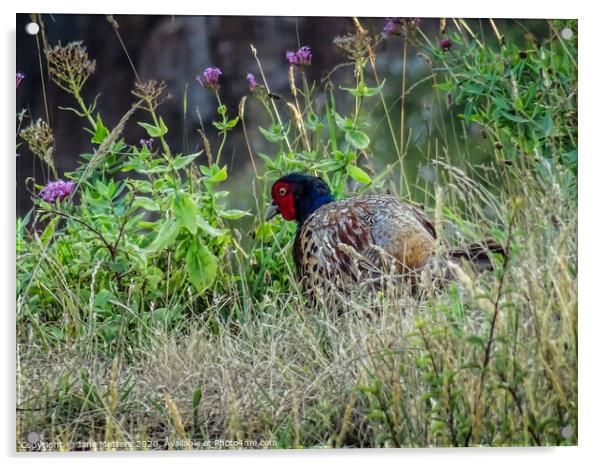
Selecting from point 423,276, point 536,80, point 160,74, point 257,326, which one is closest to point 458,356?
point 423,276

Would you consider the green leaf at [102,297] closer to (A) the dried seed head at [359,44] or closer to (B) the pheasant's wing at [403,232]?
(B) the pheasant's wing at [403,232]

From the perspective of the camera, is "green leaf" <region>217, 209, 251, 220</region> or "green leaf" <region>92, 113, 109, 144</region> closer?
"green leaf" <region>92, 113, 109, 144</region>

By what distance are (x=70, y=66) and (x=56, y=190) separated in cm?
41

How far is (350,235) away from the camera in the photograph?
167 inches

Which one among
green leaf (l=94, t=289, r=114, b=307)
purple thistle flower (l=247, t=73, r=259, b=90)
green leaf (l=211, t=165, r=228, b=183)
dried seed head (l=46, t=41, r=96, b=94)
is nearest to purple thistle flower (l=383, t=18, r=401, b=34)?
purple thistle flower (l=247, t=73, r=259, b=90)

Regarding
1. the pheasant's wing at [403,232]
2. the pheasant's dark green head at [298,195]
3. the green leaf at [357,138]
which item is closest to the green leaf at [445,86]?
the green leaf at [357,138]

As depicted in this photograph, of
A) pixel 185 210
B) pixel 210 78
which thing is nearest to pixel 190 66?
pixel 210 78

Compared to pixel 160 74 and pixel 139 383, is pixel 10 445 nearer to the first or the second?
pixel 139 383

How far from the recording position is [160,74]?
410 cm

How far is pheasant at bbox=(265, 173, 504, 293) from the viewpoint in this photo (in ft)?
13.4

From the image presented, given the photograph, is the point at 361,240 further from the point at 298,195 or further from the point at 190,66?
the point at 190,66

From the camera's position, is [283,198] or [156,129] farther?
[283,198]

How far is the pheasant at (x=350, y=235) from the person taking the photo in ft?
13.4

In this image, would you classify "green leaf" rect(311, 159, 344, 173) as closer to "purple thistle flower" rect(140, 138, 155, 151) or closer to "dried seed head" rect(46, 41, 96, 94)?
"purple thistle flower" rect(140, 138, 155, 151)
